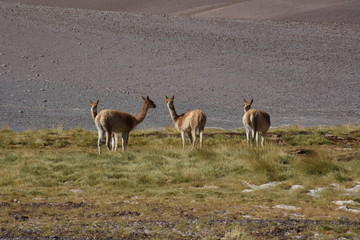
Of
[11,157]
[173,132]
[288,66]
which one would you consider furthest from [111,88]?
[11,157]

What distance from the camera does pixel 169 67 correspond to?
49219 millimetres

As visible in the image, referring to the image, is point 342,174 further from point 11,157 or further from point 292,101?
point 292,101

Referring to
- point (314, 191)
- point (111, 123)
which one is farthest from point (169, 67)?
point (314, 191)

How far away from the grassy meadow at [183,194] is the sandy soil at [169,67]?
1407cm

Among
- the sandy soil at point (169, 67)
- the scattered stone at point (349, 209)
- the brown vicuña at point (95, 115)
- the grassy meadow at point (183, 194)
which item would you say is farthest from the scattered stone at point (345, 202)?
the sandy soil at point (169, 67)

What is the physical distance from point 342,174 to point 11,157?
7.67m

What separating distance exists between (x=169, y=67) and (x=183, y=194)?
36146 millimetres

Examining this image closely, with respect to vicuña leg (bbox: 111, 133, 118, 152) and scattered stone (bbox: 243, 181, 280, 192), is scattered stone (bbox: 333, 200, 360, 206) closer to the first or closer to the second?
scattered stone (bbox: 243, 181, 280, 192)

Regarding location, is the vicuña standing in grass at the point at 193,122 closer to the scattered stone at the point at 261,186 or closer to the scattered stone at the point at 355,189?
the scattered stone at the point at 261,186

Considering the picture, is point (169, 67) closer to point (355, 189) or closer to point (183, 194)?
point (355, 189)

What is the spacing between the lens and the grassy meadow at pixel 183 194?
10.5 m

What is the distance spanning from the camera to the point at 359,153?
18.4m

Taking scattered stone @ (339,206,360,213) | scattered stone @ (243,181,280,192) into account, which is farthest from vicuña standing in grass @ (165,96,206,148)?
scattered stone @ (339,206,360,213)

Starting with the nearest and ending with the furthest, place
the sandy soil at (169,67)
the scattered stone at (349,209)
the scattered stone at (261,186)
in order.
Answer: the scattered stone at (349,209), the scattered stone at (261,186), the sandy soil at (169,67)
